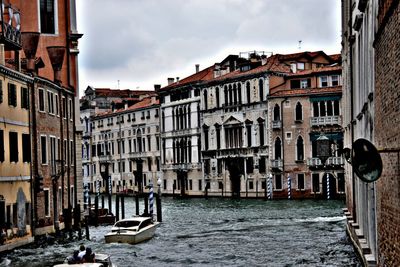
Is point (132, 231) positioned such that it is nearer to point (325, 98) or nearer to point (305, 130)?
point (325, 98)

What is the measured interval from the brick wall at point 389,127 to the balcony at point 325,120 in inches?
1699

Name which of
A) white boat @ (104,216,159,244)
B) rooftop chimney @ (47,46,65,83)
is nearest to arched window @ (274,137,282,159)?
rooftop chimney @ (47,46,65,83)

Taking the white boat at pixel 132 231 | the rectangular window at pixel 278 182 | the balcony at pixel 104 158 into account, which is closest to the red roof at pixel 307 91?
the rectangular window at pixel 278 182

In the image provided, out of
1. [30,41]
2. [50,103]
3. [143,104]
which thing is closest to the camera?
[50,103]

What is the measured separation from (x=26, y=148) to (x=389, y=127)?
17.9m

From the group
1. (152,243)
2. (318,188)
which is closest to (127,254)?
(152,243)

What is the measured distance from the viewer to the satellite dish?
7.68 m

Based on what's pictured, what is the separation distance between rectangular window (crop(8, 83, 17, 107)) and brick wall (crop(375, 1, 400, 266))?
14.9 m

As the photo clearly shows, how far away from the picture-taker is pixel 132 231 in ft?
89.4

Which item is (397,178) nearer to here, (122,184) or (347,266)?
(347,266)

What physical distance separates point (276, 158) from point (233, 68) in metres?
10.3

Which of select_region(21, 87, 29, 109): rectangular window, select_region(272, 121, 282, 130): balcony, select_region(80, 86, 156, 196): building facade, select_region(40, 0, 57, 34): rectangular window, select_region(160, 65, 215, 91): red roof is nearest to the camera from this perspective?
select_region(21, 87, 29, 109): rectangular window

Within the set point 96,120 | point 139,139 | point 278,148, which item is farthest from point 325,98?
point 96,120

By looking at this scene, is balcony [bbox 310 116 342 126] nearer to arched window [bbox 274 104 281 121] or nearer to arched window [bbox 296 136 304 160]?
arched window [bbox 296 136 304 160]
